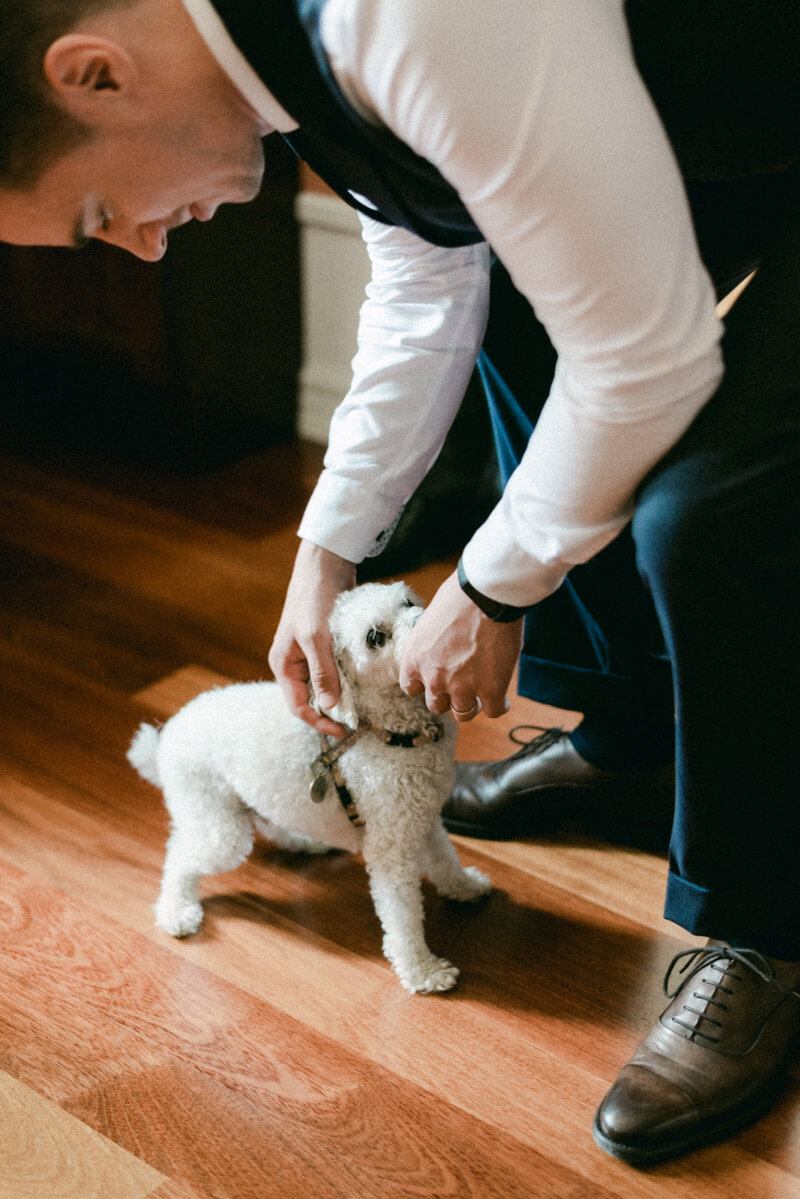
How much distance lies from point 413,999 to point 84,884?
376 mm

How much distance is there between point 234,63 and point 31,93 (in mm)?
123

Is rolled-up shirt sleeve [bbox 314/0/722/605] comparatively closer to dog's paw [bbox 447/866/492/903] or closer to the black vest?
the black vest

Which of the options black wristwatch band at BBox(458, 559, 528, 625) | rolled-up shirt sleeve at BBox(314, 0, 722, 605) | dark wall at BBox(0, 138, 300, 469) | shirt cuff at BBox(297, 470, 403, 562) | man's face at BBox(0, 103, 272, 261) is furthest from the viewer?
dark wall at BBox(0, 138, 300, 469)

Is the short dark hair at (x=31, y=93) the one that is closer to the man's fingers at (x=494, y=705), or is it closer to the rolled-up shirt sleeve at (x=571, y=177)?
the rolled-up shirt sleeve at (x=571, y=177)

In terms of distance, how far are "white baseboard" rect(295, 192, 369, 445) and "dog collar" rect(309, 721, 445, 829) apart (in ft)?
4.28

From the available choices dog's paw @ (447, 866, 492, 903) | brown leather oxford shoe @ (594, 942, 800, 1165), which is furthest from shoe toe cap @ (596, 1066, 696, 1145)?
dog's paw @ (447, 866, 492, 903)

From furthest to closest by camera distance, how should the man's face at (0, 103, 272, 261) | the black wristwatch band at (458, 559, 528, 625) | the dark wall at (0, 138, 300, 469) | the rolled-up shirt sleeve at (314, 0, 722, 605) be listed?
the dark wall at (0, 138, 300, 469), the black wristwatch band at (458, 559, 528, 625), the man's face at (0, 103, 272, 261), the rolled-up shirt sleeve at (314, 0, 722, 605)

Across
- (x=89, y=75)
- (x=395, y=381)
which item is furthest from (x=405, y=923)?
(x=89, y=75)

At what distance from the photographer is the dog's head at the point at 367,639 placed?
3.15 ft

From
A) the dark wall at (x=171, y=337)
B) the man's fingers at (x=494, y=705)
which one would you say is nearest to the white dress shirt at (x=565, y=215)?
the man's fingers at (x=494, y=705)

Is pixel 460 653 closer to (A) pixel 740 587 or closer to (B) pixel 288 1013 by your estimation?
(A) pixel 740 587

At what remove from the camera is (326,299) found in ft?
7.30

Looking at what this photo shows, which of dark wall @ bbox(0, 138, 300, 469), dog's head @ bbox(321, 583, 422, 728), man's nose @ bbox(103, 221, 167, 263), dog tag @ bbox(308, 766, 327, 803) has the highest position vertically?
man's nose @ bbox(103, 221, 167, 263)

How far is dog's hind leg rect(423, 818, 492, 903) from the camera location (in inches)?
44.1
